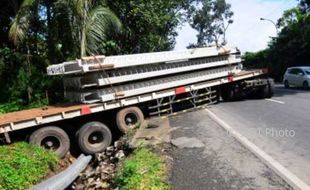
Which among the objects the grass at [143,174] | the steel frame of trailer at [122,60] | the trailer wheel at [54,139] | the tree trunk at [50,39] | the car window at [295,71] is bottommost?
the grass at [143,174]

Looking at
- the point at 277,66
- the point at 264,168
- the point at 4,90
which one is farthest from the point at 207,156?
the point at 277,66

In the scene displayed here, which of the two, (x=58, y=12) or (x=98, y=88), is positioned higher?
(x=58, y=12)

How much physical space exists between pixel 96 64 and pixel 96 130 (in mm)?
1967

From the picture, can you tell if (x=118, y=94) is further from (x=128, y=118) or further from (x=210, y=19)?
(x=210, y=19)

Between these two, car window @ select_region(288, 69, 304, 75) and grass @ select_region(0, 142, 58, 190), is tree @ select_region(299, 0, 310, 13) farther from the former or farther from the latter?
grass @ select_region(0, 142, 58, 190)

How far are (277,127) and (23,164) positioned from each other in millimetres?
6395

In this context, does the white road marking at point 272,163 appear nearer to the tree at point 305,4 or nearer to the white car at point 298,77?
the white car at point 298,77

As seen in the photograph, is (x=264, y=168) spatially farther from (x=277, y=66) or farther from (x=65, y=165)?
(x=277, y=66)

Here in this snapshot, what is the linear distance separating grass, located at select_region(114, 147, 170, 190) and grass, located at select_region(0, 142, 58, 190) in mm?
2560

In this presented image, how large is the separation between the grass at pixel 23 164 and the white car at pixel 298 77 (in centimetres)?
2114

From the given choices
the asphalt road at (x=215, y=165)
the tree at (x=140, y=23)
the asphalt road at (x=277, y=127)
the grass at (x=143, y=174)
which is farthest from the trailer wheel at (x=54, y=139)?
the tree at (x=140, y=23)

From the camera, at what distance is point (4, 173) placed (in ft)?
33.2

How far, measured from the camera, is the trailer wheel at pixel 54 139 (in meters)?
12.4

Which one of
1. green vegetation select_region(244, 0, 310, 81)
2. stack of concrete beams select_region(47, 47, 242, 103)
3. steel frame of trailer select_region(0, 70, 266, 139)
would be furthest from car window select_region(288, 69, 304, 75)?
stack of concrete beams select_region(47, 47, 242, 103)
